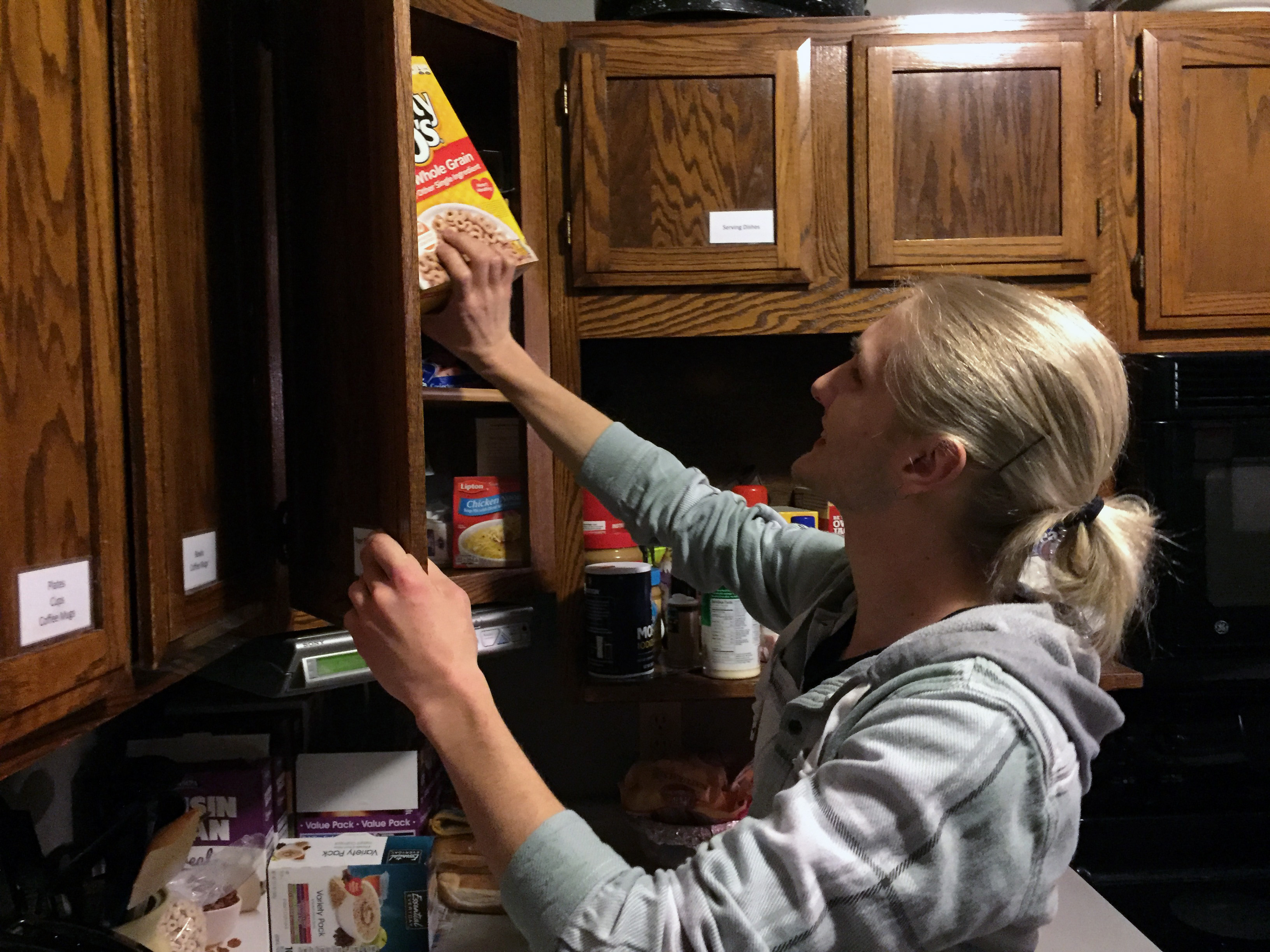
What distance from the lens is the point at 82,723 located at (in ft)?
2.32

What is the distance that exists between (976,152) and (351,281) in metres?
0.95

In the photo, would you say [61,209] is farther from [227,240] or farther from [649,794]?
[649,794]

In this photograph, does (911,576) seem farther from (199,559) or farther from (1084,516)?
(199,559)

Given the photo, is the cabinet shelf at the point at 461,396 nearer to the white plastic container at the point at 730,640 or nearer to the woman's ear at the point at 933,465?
the white plastic container at the point at 730,640

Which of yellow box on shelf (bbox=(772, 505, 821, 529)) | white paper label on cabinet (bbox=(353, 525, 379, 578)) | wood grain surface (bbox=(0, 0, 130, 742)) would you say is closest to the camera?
wood grain surface (bbox=(0, 0, 130, 742))

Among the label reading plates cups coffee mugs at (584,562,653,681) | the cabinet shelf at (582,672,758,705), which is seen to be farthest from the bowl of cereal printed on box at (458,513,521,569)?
the cabinet shelf at (582,672,758,705)

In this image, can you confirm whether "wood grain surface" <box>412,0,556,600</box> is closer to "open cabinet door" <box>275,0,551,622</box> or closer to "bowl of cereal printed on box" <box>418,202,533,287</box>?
"open cabinet door" <box>275,0,551,622</box>

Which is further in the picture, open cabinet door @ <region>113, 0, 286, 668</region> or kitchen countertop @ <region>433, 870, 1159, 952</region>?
Answer: kitchen countertop @ <region>433, 870, 1159, 952</region>

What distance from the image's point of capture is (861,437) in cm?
97

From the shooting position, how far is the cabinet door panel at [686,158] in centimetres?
133

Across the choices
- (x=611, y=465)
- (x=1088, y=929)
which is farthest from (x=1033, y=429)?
(x=1088, y=929)

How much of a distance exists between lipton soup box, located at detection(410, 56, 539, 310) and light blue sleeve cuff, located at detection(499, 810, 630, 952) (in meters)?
0.63

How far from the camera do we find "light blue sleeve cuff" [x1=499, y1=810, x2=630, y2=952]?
72 centimetres

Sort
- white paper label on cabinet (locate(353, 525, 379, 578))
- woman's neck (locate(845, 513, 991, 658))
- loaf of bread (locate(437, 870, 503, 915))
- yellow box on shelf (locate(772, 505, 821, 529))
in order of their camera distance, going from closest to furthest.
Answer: white paper label on cabinet (locate(353, 525, 379, 578)) → woman's neck (locate(845, 513, 991, 658)) → loaf of bread (locate(437, 870, 503, 915)) → yellow box on shelf (locate(772, 505, 821, 529))
